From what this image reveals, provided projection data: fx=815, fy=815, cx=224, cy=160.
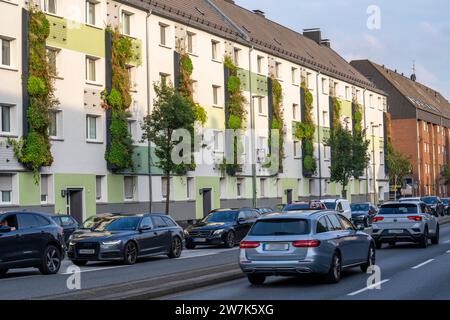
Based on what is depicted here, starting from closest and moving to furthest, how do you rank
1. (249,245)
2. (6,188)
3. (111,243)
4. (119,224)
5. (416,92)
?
(249,245)
(111,243)
(119,224)
(6,188)
(416,92)

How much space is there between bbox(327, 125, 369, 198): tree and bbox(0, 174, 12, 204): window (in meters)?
34.2

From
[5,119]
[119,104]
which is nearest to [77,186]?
[119,104]

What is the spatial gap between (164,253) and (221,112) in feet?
87.6

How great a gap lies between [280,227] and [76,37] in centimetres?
2472

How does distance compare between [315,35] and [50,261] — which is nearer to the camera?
[50,261]

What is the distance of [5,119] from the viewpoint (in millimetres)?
34719

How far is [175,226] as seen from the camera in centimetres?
2686

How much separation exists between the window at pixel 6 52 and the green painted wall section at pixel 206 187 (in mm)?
16377

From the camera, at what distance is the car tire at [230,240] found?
1226 inches

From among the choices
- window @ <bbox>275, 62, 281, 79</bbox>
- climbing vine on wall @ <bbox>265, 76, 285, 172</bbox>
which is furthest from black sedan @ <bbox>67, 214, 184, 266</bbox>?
window @ <bbox>275, 62, 281, 79</bbox>

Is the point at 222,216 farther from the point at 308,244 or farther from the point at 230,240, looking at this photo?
the point at 308,244
